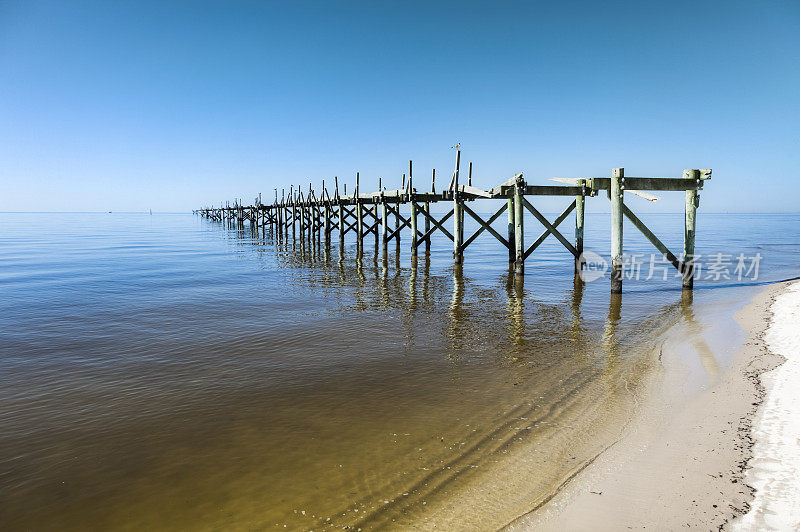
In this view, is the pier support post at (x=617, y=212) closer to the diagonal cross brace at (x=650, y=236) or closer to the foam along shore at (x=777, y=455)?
the diagonal cross brace at (x=650, y=236)

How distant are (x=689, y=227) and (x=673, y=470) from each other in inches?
437

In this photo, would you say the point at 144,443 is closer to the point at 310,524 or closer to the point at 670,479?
the point at 310,524

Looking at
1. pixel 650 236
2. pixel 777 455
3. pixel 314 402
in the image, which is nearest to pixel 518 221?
pixel 650 236

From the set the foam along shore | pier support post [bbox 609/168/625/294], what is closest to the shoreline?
the foam along shore

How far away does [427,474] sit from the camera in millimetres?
3469

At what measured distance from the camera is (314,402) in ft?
16.3

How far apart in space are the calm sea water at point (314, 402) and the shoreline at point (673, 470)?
7.7 inches

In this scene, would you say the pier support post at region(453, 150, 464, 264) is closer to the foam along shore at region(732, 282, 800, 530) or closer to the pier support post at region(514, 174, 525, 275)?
the pier support post at region(514, 174, 525, 275)

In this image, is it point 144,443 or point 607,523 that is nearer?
point 607,523

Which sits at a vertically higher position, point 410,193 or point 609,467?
point 410,193

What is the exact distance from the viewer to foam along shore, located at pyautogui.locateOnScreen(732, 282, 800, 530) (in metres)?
2.61

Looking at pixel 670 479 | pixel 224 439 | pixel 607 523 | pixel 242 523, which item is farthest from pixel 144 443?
pixel 670 479

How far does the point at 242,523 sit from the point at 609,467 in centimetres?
289

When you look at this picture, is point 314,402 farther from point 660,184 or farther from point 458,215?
point 458,215
